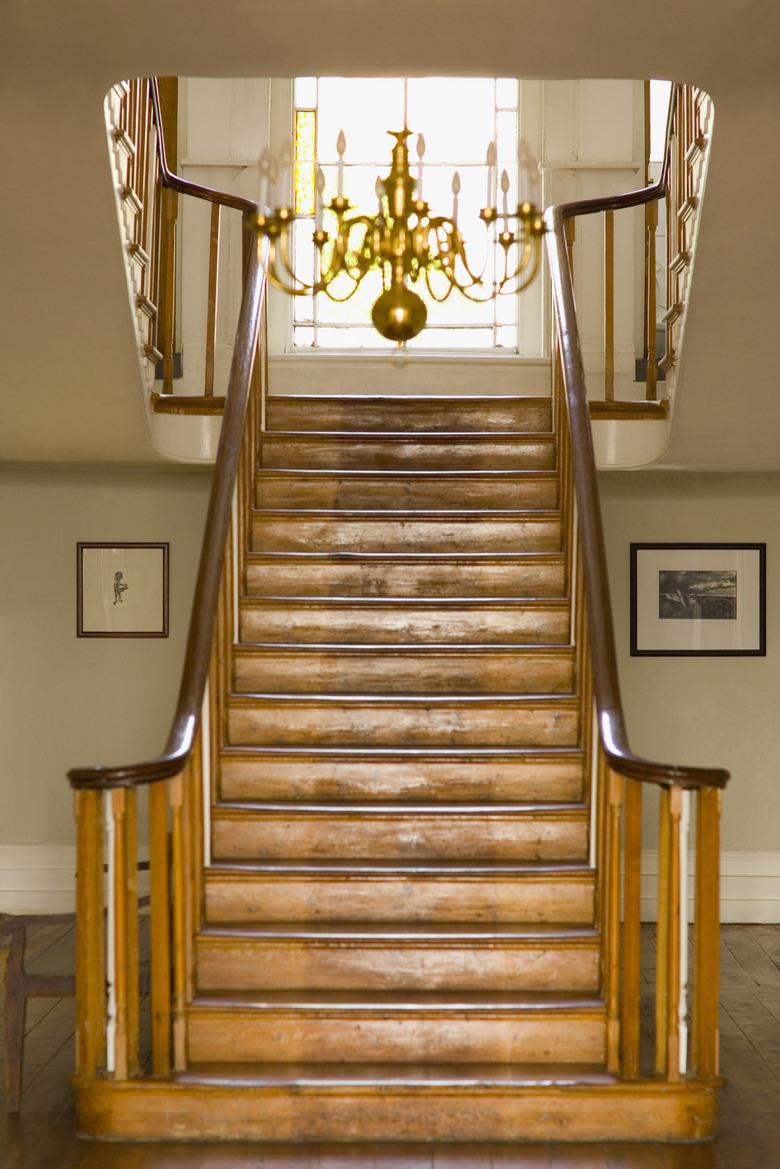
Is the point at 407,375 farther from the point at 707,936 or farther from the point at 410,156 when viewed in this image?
the point at 707,936

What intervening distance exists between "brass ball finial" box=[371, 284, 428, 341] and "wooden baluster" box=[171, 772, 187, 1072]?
4.48 ft

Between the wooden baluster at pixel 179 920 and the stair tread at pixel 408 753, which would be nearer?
the wooden baluster at pixel 179 920

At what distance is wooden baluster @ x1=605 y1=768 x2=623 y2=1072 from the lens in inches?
138

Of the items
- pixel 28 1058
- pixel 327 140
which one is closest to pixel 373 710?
pixel 28 1058

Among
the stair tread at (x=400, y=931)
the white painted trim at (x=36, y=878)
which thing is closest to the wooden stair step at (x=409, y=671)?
the stair tread at (x=400, y=931)

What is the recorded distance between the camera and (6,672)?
6.55 m

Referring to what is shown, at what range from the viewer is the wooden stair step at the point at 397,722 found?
175 inches

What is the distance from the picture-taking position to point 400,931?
12.3 ft

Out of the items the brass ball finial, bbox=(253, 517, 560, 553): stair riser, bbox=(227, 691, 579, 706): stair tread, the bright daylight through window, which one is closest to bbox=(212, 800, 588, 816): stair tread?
bbox=(227, 691, 579, 706): stair tread

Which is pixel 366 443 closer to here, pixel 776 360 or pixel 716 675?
pixel 776 360

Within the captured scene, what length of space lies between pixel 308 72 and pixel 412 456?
223 centimetres

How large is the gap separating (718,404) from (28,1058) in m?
3.61

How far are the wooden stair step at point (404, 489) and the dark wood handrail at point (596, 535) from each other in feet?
1.96

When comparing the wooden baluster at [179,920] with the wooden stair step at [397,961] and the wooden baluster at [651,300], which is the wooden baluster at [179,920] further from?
the wooden baluster at [651,300]
